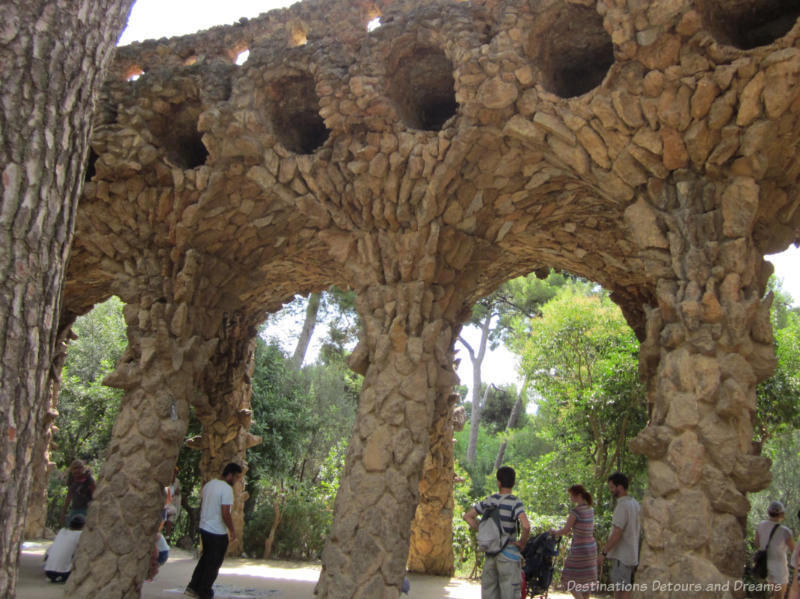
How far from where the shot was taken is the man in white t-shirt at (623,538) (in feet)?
13.1

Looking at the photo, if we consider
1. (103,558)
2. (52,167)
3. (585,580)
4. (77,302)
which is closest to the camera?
(52,167)

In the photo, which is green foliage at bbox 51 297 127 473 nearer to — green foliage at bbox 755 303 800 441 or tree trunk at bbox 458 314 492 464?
tree trunk at bbox 458 314 492 464

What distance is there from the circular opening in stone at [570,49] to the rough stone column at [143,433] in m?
3.14

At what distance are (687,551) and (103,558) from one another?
386cm

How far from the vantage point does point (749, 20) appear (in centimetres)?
393

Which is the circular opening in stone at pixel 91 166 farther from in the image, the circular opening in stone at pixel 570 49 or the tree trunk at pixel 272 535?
the tree trunk at pixel 272 535

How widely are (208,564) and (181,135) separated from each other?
3455mm

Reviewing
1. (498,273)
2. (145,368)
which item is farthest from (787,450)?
(145,368)

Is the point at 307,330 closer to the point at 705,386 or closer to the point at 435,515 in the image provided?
the point at 435,515

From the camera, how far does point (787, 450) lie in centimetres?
1125

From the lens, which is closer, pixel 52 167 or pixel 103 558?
pixel 52 167

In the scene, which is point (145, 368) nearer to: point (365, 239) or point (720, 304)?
point (365, 239)

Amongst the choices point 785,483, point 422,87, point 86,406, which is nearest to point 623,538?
point 422,87

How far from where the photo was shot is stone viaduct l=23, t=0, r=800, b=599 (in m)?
3.44
